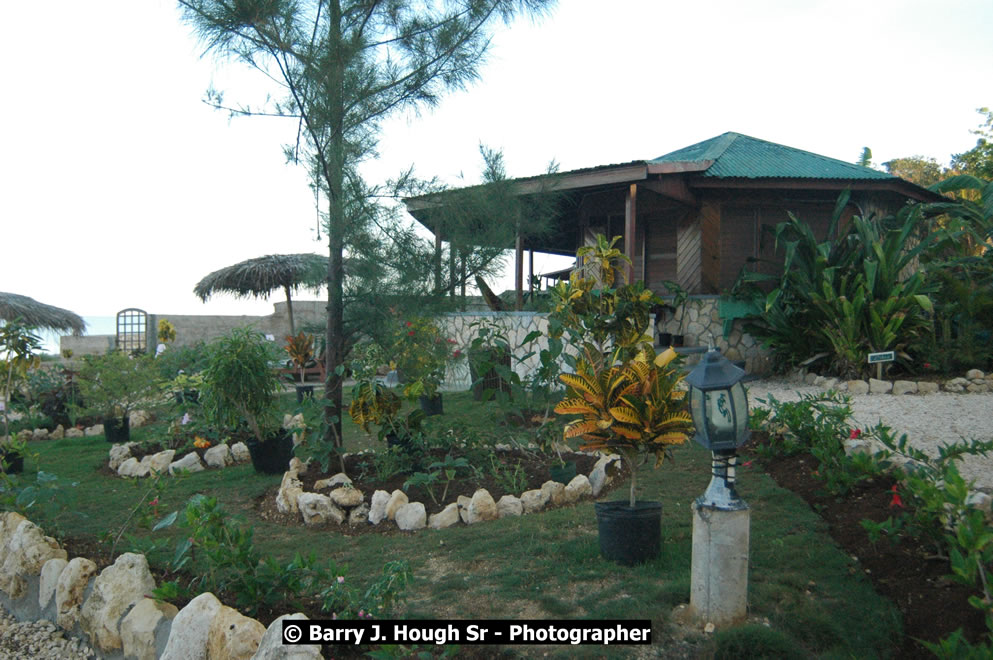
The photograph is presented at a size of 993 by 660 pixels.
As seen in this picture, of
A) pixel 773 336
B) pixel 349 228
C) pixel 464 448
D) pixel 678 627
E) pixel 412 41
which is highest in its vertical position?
pixel 412 41

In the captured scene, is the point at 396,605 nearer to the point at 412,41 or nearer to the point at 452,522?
the point at 452,522

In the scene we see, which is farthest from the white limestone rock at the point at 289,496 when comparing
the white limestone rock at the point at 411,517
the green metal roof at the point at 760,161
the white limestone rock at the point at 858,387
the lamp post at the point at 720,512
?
the green metal roof at the point at 760,161

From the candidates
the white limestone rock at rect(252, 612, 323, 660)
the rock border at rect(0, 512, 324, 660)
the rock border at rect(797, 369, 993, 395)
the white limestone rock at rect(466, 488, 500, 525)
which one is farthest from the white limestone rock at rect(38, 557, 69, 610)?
the rock border at rect(797, 369, 993, 395)

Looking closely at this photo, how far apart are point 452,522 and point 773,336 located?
6.44 metres

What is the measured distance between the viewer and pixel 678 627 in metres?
2.63

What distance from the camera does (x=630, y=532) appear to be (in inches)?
127

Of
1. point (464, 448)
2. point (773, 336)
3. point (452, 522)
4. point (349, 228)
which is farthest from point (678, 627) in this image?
point (773, 336)

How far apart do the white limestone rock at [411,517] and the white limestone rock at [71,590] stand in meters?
1.64

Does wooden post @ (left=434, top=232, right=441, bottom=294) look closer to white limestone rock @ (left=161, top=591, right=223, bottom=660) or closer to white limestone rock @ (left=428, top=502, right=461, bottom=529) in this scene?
white limestone rock @ (left=428, top=502, right=461, bottom=529)

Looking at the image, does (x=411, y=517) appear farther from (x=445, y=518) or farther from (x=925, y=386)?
(x=925, y=386)

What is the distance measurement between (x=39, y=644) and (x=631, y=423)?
10.1ft

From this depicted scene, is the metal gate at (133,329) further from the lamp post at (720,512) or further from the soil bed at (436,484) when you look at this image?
the lamp post at (720,512)

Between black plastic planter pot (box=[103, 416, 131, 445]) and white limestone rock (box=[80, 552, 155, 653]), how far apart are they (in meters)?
5.25

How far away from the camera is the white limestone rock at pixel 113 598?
2982mm
